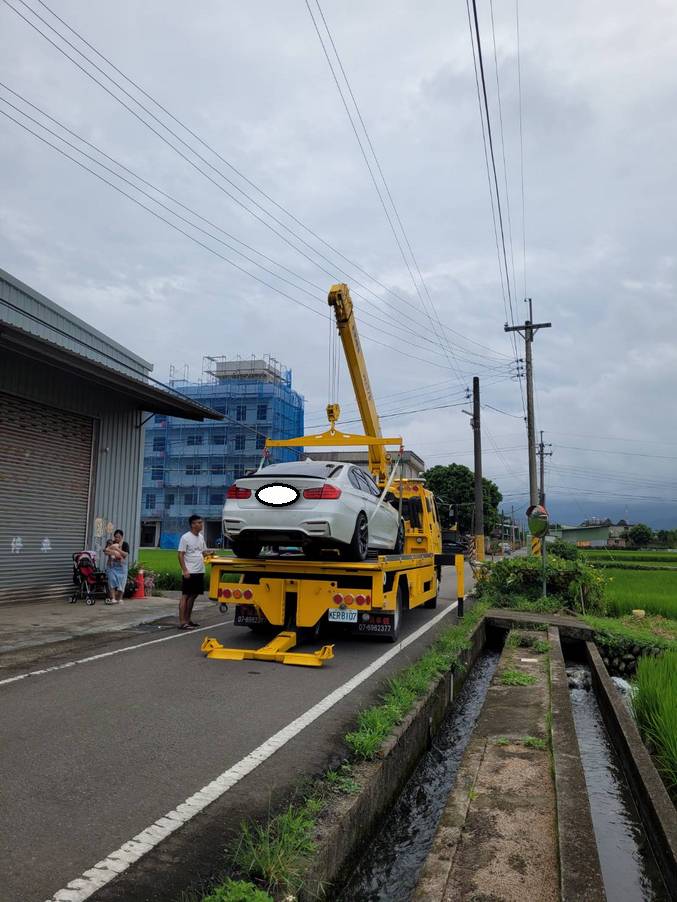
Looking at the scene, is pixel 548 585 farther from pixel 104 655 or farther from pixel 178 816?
pixel 178 816

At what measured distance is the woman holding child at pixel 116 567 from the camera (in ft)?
44.2

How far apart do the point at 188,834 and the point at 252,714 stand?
2.17 meters

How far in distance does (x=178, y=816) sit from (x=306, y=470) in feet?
17.5

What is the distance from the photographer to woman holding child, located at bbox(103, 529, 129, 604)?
13461mm

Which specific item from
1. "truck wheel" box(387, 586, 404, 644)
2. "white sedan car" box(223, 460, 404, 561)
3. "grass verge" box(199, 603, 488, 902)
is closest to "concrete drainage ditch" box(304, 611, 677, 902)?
"grass verge" box(199, 603, 488, 902)

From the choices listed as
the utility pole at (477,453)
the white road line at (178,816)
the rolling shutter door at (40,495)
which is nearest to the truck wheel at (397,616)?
the white road line at (178,816)

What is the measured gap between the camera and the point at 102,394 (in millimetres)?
14844

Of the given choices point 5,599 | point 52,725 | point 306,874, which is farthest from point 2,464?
point 306,874

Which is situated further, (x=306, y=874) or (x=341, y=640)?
(x=341, y=640)

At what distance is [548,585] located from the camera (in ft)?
48.3

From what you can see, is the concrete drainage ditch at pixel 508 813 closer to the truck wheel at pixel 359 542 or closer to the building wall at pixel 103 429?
the truck wheel at pixel 359 542

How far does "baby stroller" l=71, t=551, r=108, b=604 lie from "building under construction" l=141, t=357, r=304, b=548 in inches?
1710

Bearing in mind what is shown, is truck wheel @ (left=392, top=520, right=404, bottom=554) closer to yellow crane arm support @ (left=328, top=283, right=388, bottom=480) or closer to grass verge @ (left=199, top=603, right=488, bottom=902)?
yellow crane arm support @ (left=328, top=283, right=388, bottom=480)

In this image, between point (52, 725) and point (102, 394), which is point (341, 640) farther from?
point (102, 394)
